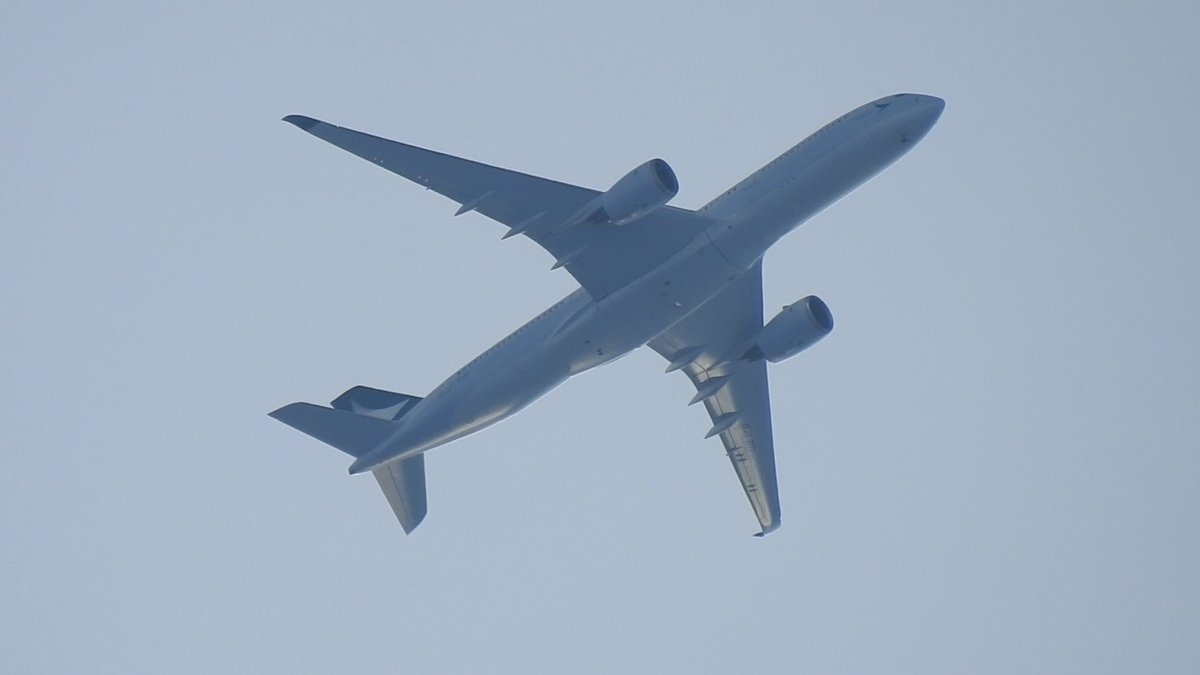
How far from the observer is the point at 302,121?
43312 mm

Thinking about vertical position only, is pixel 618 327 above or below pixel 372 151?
below

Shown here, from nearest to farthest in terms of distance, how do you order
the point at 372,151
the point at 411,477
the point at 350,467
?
the point at 372,151
the point at 350,467
the point at 411,477

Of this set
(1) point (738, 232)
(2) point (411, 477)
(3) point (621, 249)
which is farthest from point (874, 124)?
(2) point (411, 477)

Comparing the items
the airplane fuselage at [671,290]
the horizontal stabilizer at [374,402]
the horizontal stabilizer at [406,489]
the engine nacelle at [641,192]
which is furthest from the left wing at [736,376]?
the horizontal stabilizer at [406,489]

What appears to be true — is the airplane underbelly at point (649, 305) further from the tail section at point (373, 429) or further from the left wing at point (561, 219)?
the tail section at point (373, 429)

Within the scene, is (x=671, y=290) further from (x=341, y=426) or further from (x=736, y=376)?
(x=341, y=426)

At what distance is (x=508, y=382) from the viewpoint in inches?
1860

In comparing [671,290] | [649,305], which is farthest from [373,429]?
[671,290]

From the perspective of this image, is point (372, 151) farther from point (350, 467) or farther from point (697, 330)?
point (697, 330)

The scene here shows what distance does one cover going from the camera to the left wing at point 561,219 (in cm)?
4531

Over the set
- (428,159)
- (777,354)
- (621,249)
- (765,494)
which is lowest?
(765,494)

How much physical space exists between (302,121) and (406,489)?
1331 cm

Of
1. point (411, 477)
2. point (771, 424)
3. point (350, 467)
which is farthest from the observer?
point (771, 424)

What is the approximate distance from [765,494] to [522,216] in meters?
15.1
